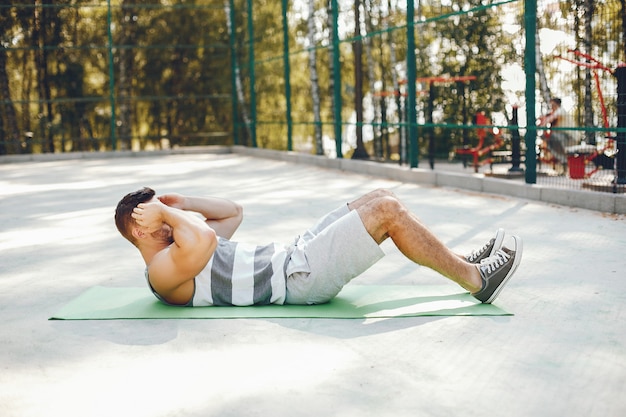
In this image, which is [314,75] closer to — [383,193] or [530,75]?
[530,75]

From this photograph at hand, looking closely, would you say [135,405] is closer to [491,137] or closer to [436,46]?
[491,137]

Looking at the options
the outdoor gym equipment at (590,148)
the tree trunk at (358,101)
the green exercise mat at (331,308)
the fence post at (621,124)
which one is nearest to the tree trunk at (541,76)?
the outdoor gym equipment at (590,148)

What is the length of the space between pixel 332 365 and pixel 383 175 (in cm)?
796

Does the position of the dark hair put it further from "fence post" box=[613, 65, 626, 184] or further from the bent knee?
"fence post" box=[613, 65, 626, 184]

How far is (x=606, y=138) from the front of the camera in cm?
768

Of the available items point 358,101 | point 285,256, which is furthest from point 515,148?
point 285,256

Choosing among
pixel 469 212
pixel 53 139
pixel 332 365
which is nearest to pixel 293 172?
pixel 469 212

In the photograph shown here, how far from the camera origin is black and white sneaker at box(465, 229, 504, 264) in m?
4.04

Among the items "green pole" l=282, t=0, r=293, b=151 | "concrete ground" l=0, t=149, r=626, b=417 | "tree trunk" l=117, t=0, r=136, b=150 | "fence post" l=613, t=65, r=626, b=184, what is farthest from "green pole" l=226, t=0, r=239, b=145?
"concrete ground" l=0, t=149, r=626, b=417

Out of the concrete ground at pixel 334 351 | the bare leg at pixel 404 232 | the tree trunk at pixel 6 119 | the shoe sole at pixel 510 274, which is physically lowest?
the concrete ground at pixel 334 351

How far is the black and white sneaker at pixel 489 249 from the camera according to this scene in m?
4.04

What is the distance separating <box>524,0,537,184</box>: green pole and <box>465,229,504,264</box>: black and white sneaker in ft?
13.2

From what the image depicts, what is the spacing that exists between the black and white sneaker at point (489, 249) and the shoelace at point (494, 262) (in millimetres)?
85

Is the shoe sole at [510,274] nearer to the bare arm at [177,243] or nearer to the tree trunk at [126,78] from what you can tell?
the bare arm at [177,243]
